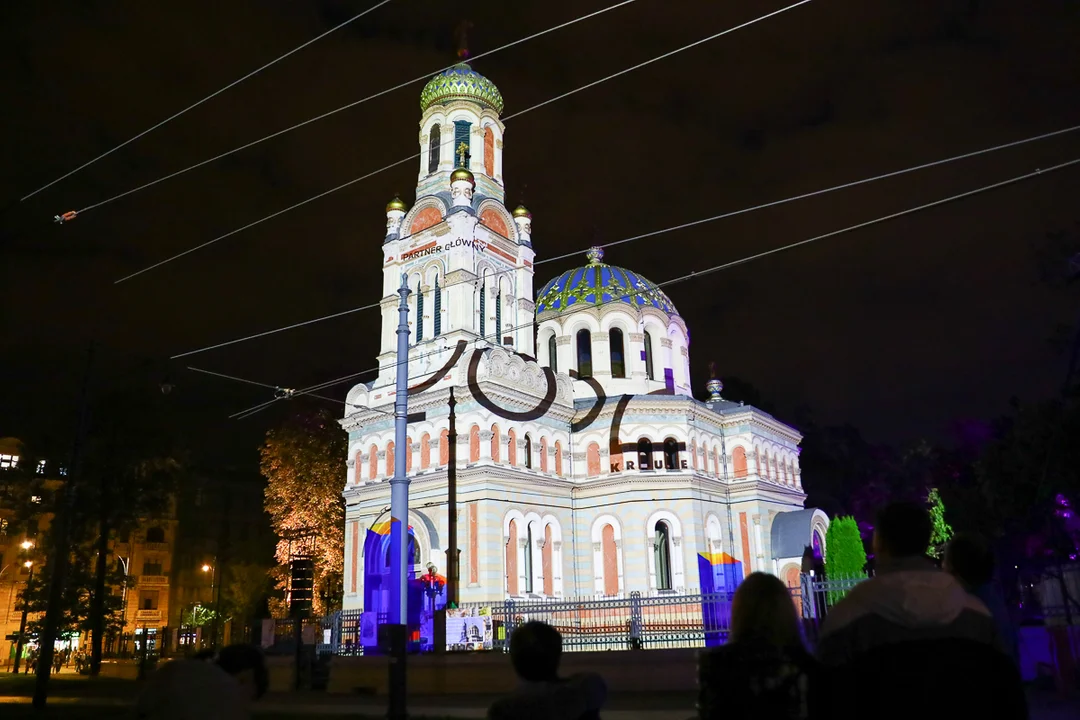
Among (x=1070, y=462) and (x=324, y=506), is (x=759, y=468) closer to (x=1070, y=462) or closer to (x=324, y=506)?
(x=324, y=506)

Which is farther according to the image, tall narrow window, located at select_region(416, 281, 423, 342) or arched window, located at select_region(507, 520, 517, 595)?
tall narrow window, located at select_region(416, 281, 423, 342)

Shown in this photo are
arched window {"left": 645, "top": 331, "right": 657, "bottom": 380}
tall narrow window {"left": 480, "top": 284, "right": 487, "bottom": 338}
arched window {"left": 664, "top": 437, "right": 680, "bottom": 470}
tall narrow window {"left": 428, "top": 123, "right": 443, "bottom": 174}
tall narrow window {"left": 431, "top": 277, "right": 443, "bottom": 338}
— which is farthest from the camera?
arched window {"left": 645, "top": 331, "right": 657, "bottom": 380}

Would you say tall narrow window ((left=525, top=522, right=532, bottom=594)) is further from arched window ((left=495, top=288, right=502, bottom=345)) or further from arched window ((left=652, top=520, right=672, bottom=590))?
arched window ((left=495, top=288, right=502, bottom=345))

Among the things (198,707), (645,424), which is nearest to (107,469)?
(645,424)

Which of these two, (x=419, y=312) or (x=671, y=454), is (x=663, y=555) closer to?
(x=671, y=454)

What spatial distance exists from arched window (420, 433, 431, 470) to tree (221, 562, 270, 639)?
18083mm

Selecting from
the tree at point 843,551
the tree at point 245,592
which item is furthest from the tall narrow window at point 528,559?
the tree at point 245,592

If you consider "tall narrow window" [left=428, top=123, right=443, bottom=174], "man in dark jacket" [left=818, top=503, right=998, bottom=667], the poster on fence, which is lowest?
the poster on fence

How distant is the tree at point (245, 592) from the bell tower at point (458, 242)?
18.5m

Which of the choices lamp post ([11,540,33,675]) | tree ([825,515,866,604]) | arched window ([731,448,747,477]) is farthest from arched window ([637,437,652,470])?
lamp post ([11,540,33,675])

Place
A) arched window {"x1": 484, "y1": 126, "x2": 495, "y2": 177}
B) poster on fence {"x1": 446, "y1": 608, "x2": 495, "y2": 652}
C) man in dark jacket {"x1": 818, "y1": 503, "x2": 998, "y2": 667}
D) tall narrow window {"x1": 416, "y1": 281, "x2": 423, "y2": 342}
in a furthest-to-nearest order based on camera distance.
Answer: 1. arched window {"x1": 484, "y1": 126, "x2": 495, "y2": 177}
2. tall narrow window {"x1": 416, "y1": 281, "x2": 423, "y2": 342}
3. poster on fence {"x1": 446, "y1": 608, "x2": 495, "y2": 652}
4. man in dark jacket {"x1": 818, "y1": 503, "x2": 998, "y2": 667}

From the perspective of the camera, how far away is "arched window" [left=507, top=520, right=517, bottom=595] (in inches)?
1198

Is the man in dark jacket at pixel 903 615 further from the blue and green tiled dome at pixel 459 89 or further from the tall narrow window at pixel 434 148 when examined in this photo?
the blue and green tiled dome at pixel 459 89

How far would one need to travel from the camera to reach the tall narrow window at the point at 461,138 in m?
38.3
